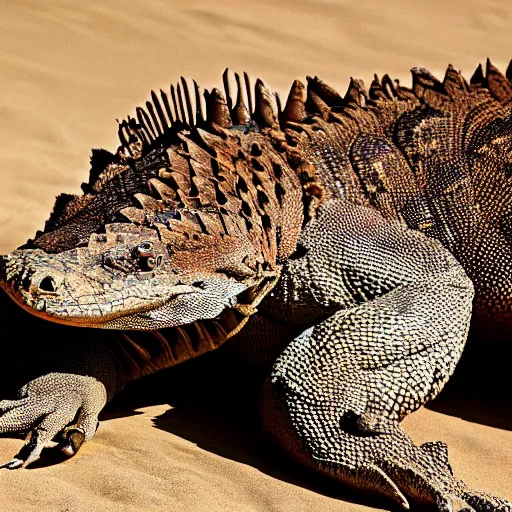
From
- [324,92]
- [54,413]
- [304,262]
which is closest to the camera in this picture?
[54,413]

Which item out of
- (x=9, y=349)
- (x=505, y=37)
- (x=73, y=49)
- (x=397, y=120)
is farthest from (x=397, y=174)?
(x=505, y=37)

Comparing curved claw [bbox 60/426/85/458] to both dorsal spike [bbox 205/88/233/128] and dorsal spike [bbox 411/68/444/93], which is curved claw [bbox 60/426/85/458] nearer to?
→ dorsal spike [bbox 205/88/233/128]

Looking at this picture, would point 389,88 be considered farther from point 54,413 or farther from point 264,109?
point 54,413

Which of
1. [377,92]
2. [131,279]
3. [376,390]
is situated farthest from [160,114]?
[376,390]

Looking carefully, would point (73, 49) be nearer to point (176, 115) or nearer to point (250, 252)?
point (176, 115)

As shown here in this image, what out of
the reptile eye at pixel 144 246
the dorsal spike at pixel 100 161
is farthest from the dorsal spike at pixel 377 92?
the reptile eye at pixel 144 246
